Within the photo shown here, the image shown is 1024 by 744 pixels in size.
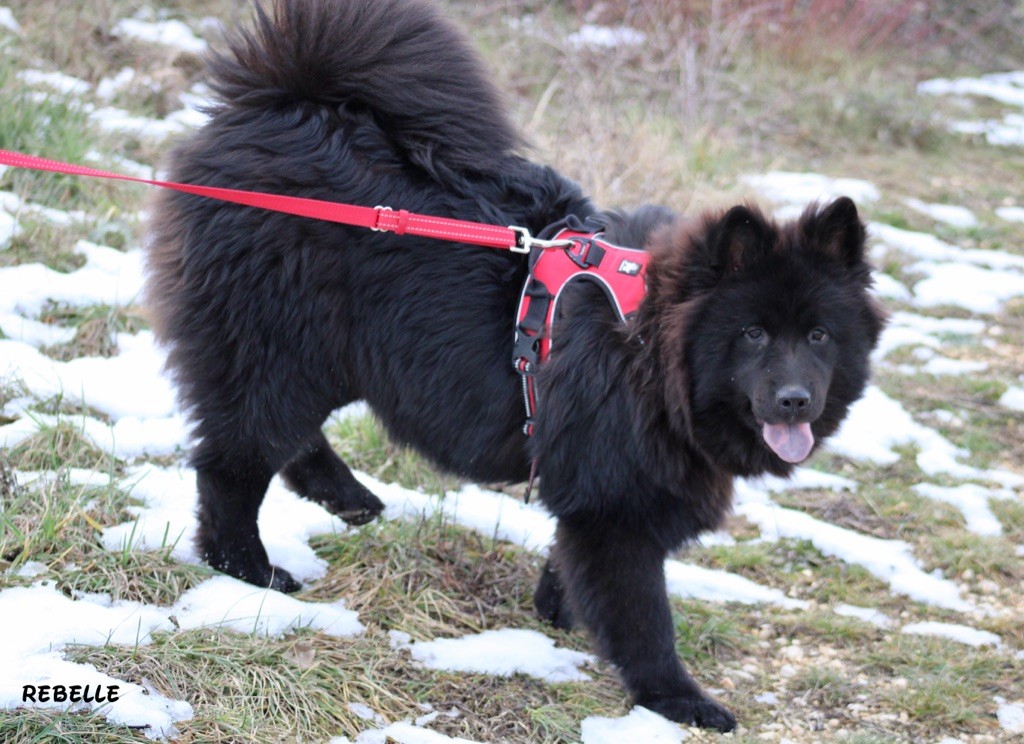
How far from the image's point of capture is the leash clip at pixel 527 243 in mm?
3254

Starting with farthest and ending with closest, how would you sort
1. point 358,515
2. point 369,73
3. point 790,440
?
point 358,515
point 369,73
point 790,440

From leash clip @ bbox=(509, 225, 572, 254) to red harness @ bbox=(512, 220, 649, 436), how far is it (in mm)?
18

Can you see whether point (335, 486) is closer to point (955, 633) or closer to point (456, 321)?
point (456, 321)

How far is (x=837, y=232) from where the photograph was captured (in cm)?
306

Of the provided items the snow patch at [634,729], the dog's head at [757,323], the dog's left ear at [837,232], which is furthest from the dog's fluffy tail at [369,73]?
the snow patch at [634,729]

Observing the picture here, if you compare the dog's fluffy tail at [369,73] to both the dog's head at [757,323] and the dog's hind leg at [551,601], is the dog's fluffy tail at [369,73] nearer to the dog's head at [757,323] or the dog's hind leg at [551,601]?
the dog's head at [757,323]

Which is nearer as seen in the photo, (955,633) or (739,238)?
(739,238)

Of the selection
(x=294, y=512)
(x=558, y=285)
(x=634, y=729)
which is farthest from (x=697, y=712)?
(x=294, y=512)

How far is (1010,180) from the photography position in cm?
938

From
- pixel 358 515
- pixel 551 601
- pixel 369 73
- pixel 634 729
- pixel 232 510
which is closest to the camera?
pixel 634 729

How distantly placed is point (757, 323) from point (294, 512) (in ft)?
6.76

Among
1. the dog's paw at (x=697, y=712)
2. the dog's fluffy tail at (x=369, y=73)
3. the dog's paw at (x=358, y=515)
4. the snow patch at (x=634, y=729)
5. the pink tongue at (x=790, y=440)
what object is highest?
the dog's fluffy tail at (x=369, y=73)

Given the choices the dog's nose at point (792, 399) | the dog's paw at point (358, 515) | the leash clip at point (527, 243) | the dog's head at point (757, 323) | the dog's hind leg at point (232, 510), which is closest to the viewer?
the dog's nose at point (792, 399)

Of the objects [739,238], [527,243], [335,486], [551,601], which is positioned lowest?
[551,601]
